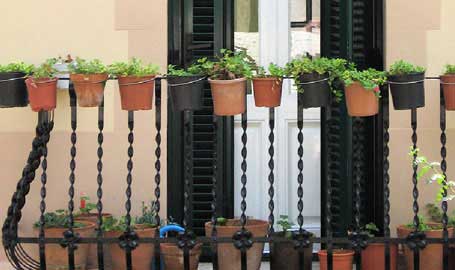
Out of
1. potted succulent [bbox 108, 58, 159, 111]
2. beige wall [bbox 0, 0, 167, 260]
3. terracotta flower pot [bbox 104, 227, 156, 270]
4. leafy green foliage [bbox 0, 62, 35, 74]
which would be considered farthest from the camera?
beige wall [bbox 0, 0, 167, 260]

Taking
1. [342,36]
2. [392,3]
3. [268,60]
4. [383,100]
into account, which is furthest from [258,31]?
[383,100]

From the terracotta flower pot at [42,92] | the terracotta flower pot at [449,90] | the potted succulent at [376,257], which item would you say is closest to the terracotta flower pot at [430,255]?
the potted succulent at [376,257]

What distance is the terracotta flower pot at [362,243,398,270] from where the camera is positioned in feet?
18.4

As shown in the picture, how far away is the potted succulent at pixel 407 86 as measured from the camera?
520 cm

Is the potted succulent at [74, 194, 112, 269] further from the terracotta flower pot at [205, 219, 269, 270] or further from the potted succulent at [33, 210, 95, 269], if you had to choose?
Answer: the terracotta flower pot at [205, 219, 269, 270]

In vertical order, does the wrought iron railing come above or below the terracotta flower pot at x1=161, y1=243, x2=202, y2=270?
above

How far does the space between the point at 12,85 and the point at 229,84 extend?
1318 mm

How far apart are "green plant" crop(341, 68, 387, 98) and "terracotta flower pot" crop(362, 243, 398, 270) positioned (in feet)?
3.38

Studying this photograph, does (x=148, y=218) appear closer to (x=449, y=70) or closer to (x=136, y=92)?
(x=136, y=92)

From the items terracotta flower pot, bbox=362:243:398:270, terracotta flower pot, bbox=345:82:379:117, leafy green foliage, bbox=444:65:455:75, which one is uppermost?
leafy green foliage, bbox=444:65:455:75

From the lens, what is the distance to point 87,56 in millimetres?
5996

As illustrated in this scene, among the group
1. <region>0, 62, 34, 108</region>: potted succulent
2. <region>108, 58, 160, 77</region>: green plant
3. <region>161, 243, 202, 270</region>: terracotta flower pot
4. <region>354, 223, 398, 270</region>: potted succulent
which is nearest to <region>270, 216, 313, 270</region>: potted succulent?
<region>354, 223, 398, 270</region>: potted succulent

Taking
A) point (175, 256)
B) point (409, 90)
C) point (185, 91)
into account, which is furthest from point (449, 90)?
point (175, 256)

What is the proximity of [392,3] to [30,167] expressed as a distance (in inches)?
103
